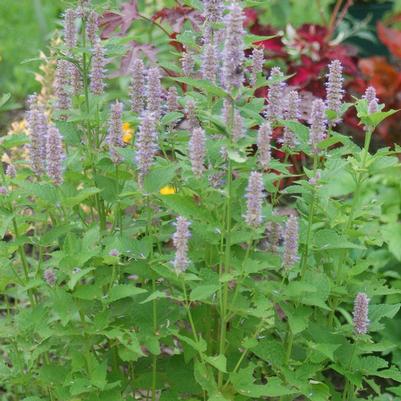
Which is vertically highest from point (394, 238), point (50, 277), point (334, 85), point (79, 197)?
point (334, 85)

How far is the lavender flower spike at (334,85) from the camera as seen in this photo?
2004 mm

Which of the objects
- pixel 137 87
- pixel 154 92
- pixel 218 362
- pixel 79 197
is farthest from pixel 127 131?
pixel 218 362

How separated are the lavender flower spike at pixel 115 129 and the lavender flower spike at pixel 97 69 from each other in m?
0.13

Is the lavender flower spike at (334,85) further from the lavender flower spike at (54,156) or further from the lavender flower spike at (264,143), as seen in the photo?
the lavender flower spike at (54,156)

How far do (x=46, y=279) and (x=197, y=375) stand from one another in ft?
1.57

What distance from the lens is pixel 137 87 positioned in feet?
7.00

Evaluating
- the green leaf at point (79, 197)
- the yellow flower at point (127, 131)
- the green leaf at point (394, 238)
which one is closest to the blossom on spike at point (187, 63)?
the yellow flower at point (127, 131)

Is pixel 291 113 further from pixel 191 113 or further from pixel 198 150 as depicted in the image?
Answer: pixel 198 150

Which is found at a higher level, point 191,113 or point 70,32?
point 70,32

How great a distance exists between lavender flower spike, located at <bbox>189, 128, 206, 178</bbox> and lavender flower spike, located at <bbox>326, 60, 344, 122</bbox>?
0.41 meters

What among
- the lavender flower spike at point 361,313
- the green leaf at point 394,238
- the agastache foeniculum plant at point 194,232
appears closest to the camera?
the agastache foeniculum plant at point 194,232

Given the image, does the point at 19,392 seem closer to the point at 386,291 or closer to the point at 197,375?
the point at 197,375

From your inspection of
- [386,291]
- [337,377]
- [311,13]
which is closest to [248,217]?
[386,291]

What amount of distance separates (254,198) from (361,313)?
1.67ft
